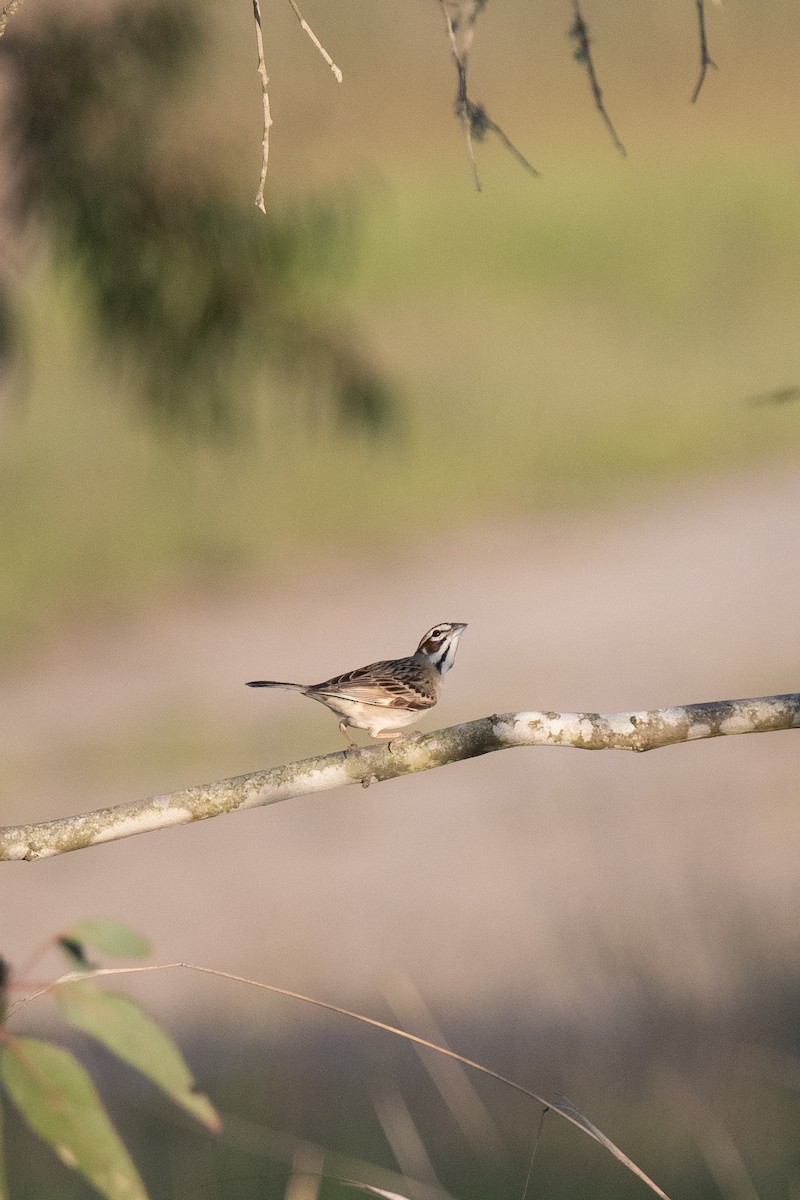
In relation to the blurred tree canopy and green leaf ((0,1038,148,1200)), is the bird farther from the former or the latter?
the blurred tree canopy

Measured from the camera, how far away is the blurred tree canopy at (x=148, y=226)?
570 cm

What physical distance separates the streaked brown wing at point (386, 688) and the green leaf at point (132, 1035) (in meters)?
2.07

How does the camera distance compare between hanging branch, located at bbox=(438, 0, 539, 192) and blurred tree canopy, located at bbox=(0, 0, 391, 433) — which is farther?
blurred tree canopy, located at bbox=(0, 0, 391, 433)

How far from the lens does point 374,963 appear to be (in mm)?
6781

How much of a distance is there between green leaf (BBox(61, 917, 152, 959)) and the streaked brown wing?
6.64 ft

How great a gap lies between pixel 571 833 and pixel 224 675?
3.71 m

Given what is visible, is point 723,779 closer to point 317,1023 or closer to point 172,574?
point 317,1023

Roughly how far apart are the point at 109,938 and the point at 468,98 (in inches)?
76.1

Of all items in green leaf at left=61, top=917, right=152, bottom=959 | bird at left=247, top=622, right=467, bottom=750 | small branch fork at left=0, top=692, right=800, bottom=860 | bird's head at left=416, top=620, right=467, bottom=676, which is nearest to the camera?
green leaf at left=61, top=917, right=152, bottom=959

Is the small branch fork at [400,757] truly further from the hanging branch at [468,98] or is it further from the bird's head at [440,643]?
the bird's head at [440,643]

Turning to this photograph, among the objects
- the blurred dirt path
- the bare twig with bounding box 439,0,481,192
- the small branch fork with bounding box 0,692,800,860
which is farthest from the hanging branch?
the blurred dirt path

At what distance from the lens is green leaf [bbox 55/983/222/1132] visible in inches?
70.6

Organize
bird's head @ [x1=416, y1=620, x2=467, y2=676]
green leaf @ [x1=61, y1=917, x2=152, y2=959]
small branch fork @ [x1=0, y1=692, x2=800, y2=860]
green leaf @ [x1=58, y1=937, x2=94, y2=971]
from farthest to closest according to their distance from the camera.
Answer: bird's head @ [x1=416, y1=620, x2=467, y2=676]
small branch fork @ [x1=0, y1=692, x2=800, y2=860]
green leaf @ [x1=58, y1=937, x2=94, y2=971]
green leaf @ [x1=61, y1=917, x2=152, y2=959]

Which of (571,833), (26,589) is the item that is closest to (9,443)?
(26,589)
